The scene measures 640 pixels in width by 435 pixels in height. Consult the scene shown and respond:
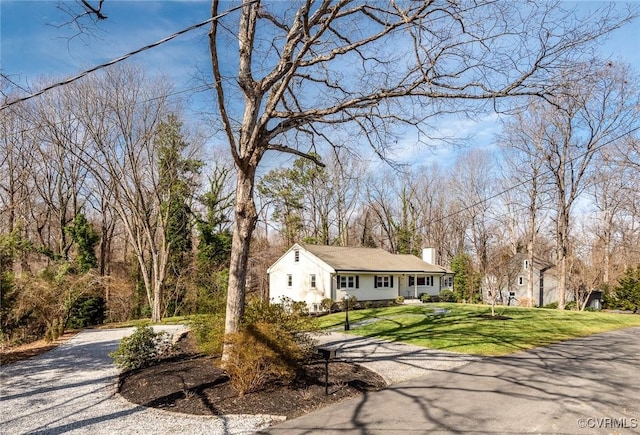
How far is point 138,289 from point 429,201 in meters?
27.7

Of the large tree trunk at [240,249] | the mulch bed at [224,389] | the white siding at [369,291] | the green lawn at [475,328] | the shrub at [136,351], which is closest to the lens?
the mulch bed at [224,389]

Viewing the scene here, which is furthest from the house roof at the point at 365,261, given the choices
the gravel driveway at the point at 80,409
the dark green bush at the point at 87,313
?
the gravel driveway at the point at 80,409

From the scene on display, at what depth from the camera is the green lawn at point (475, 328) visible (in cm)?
1116

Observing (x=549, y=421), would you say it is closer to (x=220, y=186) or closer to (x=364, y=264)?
(x=364, y=264)

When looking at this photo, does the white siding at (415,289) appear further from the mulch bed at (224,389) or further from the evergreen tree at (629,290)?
the mulch bed at (224,389)

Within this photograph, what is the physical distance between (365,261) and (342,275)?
3122mm

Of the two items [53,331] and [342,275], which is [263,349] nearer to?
[53,331]

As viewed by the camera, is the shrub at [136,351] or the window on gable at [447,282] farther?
the window on gable at [447,282]

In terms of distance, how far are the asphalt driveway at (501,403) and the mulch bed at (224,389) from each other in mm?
415

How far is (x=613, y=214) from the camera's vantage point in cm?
3141

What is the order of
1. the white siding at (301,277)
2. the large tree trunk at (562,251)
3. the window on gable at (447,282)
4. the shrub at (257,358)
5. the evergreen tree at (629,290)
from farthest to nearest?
the window on gable at (447,282) < the evergreen tree at (629,290) < the large tree trunk at (562,251) < the white siding at (301,277) < the shrub at (257,358)

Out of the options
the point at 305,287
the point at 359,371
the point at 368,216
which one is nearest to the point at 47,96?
the point at 305,287

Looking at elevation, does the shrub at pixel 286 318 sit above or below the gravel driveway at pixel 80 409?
above

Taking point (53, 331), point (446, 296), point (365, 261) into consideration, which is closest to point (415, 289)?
point (446, 296)
